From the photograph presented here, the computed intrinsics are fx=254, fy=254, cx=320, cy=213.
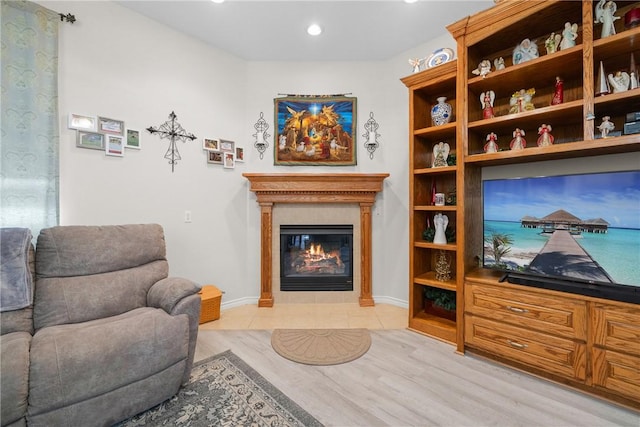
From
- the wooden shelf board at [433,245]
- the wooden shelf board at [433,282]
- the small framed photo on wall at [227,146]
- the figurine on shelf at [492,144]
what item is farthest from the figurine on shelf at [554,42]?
the small framed photo on wall at [227,146]

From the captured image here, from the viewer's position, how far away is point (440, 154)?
250 centimetres

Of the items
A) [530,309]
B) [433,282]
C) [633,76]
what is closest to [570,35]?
[633,76]

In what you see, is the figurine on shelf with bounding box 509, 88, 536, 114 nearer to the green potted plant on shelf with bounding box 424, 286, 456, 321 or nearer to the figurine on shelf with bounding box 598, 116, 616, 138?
the figurine on shelf with bounding box 598, 116, 616, 138

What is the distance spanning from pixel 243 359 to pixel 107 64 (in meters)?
2.83

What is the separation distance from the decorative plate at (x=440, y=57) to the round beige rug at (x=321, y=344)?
103 inches

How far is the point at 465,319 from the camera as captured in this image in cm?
207

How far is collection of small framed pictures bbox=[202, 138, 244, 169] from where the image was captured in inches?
115

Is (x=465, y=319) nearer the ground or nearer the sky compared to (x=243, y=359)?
nearer the sky

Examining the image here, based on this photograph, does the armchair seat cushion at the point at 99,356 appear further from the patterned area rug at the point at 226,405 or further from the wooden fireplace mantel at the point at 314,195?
the wooden fireplace mantel at the point at 314,195

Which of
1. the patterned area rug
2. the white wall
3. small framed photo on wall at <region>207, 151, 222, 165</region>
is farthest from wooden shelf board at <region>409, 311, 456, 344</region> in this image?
small framed photo on wall at <region>207, 151, 222, 165</region>

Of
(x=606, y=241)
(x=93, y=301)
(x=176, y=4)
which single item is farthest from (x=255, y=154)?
(x=606, y=241)

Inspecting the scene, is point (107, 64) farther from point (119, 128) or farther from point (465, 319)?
point (465, 319)

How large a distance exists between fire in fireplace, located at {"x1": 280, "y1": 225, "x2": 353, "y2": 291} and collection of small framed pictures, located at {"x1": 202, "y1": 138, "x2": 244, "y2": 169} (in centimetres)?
100

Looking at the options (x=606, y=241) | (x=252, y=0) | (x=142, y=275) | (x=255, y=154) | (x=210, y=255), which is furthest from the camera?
(x=255, y=154)
